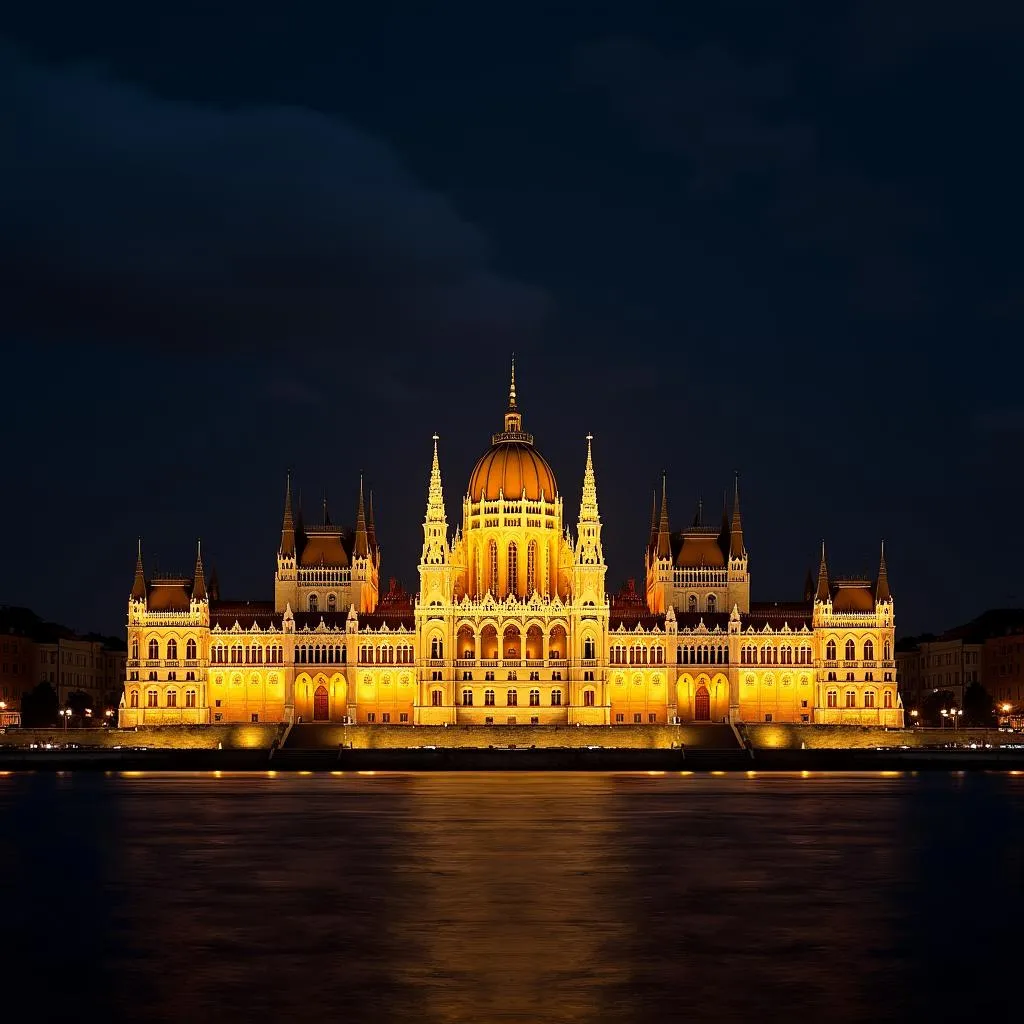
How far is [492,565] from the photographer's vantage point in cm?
16975

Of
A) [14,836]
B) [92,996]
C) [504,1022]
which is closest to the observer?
[504,1022]

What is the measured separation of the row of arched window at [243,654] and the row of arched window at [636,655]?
28.0 meters

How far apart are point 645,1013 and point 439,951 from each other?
6545 mm

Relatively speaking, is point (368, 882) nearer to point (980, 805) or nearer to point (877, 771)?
point (980, 805)

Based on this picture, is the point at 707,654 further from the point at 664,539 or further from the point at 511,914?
the point at 511,914

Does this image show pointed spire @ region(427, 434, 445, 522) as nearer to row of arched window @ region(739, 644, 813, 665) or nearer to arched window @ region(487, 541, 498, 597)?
arched window @ region(487, 541, 498, 597)

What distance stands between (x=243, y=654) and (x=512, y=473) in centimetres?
2921

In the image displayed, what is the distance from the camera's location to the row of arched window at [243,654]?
165500 millimetres

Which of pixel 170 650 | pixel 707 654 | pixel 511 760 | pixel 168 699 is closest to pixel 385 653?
pixel 170 650

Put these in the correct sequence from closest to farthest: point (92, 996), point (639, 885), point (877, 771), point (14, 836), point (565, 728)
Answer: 1. point (92, 996)
2. point (639, 885)
3. point (14, 836)
4. point (877, 771)
5. point (565, 728)

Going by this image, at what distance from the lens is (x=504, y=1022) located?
2739cm

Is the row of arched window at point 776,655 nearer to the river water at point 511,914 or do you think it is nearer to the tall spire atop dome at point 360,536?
the tall spire atop dome at point 360,536

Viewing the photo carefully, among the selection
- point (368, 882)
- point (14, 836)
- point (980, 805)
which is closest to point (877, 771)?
point (980, 805)

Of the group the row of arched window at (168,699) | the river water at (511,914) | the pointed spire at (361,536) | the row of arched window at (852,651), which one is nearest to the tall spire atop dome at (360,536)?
the pointed spire at (361,536)
